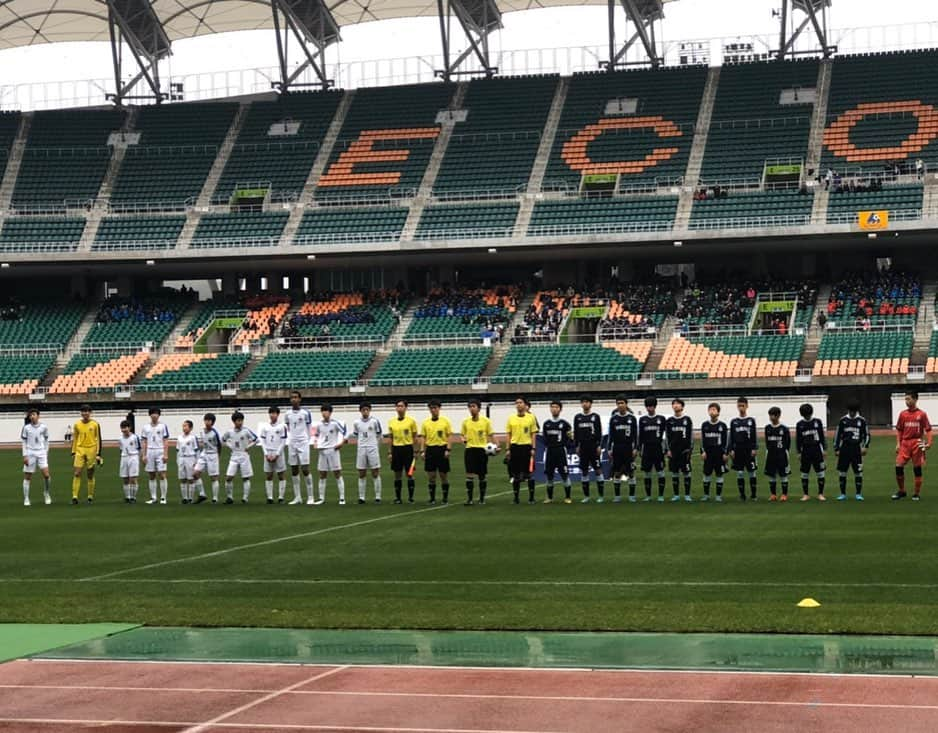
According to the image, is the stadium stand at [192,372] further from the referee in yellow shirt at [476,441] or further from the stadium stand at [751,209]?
the referee in yellow shirt at [476,441]

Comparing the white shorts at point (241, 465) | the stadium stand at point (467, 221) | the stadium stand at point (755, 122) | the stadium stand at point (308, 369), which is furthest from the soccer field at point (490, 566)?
the stadium stand at point (755, 122)

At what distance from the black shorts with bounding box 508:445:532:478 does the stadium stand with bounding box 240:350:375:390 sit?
32.2 metres

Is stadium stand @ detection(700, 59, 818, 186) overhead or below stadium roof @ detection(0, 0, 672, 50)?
below

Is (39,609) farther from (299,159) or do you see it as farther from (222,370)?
(299,159)

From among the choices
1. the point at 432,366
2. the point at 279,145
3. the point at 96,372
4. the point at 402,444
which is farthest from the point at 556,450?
the point at 279,145

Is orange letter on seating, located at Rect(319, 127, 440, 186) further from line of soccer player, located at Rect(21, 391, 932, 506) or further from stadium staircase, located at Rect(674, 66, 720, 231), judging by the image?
line of soccer player, located at Rect(21, 391, 932, 506)

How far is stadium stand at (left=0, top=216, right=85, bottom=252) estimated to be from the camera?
213ft

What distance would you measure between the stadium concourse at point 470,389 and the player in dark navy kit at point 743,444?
Result: 2.7 inches

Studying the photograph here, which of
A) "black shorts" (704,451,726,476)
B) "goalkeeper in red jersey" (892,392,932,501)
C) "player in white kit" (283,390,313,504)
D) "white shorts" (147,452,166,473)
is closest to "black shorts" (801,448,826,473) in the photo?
"goalkeeper in red jersey" (892,392,932,501)

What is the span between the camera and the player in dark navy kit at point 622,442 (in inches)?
1016

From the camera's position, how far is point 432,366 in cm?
5834

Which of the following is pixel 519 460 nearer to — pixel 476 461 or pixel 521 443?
pixel 521 443

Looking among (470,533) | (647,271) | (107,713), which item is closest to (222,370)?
(647,271)

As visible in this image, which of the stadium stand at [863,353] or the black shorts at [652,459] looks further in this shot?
the stadium stand at [863,353]
